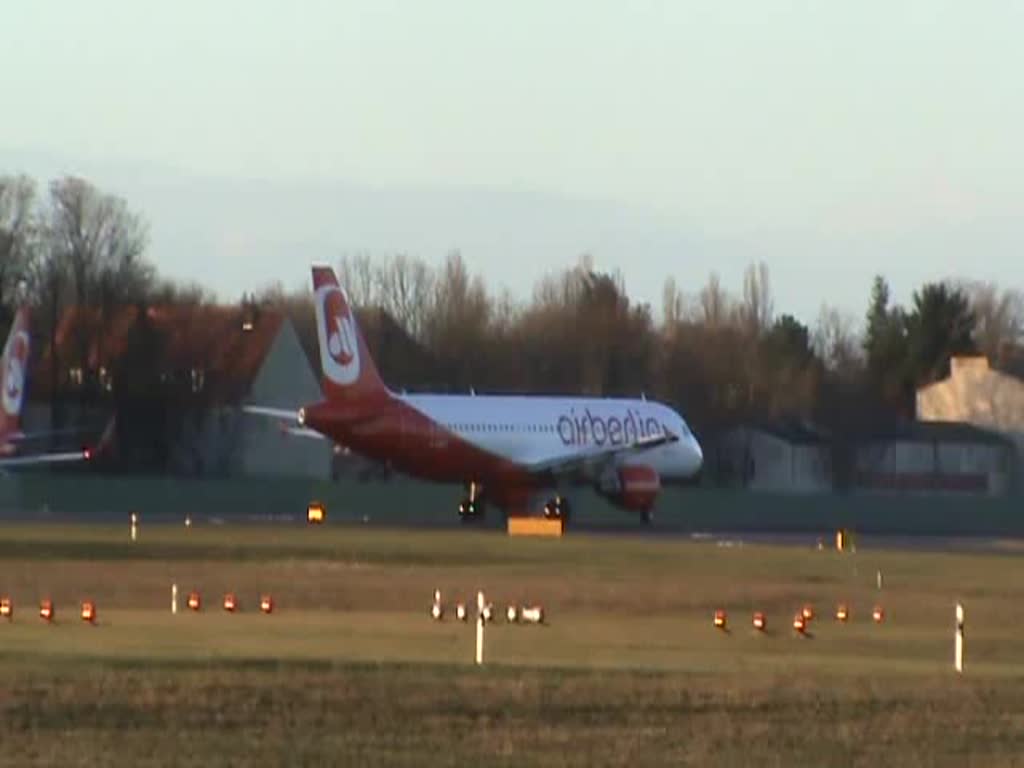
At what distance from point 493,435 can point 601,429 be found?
4.55m

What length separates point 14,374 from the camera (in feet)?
259

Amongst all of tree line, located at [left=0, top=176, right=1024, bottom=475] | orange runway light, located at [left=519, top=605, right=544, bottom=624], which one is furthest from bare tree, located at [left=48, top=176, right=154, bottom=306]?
orange runway light, located at [left=519, top=605, right=544, bottom=624]

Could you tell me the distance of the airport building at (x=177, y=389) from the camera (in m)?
103

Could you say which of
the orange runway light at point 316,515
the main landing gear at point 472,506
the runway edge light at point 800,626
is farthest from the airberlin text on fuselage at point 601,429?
the runway edge light at point 800,626

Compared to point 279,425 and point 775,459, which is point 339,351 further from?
point 775,459

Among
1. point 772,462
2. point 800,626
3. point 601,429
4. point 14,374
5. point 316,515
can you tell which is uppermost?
point 14,374

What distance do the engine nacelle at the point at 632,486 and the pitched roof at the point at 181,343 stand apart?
28911 millimetres

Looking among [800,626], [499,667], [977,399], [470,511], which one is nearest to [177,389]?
[470,511]

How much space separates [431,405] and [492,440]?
2.18m

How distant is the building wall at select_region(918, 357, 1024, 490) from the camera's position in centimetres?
14765

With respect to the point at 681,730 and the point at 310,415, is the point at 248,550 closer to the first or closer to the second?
the point at 310,415

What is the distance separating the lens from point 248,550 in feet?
194

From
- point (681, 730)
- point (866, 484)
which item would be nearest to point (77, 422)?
point (866, 484)

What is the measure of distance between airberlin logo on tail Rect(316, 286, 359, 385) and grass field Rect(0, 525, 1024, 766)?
18.5 m
